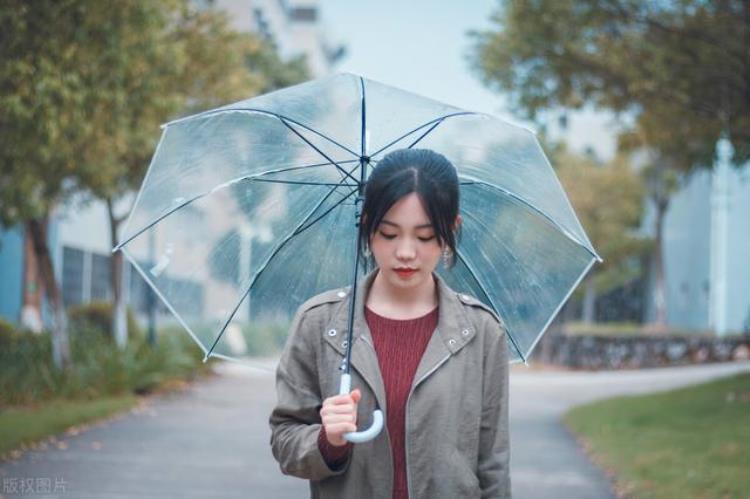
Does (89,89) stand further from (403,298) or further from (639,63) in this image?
(403,298)

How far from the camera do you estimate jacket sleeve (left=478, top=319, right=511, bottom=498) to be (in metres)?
2.88

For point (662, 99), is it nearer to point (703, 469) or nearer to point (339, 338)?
point (703, 469)

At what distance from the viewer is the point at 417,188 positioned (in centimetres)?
286

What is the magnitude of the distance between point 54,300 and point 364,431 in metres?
13.0

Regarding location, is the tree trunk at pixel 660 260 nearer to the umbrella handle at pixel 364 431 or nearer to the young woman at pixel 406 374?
the young woman at pixel 406 374

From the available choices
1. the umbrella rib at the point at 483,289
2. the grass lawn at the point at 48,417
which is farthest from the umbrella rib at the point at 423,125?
the grass lawn at the point at 48,417

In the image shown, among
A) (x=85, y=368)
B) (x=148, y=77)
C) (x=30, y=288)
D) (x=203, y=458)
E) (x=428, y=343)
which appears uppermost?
(x=148, y=77)

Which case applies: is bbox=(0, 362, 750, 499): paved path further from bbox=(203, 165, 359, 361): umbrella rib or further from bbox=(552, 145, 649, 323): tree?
bbox=(552, 145, 649, 323): tree

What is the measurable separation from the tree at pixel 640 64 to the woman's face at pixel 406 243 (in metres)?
10.6

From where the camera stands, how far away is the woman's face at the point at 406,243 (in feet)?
9.36

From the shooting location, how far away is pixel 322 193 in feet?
12.4

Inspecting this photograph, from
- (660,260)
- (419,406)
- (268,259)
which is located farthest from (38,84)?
(660,260)

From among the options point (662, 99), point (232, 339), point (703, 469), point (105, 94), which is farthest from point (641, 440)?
point (232, 339)

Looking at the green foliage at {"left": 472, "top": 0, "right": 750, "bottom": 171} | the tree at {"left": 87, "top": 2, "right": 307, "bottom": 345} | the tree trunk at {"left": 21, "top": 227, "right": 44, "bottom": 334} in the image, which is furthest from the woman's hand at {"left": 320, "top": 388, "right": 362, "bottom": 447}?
the tree trunk at {"left": 21, "top": 227, "right": 44, "bottom": 334}
